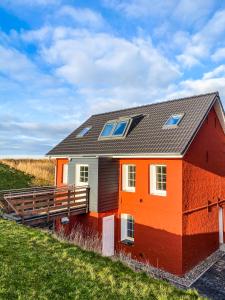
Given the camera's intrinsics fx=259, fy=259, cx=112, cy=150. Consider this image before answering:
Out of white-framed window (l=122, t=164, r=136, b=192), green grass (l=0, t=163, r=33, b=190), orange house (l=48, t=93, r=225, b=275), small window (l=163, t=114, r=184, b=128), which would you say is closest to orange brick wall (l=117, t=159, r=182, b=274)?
orange house (l=48, t=93, r=225, b=275)

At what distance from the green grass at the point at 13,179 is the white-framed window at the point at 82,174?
1252cm

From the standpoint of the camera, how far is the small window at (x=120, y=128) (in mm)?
16897

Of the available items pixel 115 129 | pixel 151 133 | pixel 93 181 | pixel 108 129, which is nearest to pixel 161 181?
pixel 151 133

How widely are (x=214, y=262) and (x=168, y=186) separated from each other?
5.44 m

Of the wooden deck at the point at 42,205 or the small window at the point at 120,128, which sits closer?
the wooden deck at the point at 42,205

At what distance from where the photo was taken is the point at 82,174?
53.9 ft

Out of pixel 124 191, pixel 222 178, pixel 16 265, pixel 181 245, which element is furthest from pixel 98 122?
pixel 16 265

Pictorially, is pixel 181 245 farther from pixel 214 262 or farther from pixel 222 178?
pixel 222 178

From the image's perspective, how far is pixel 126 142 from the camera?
15867 mm

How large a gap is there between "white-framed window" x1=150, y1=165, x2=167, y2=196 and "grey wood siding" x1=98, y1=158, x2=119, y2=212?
240cm

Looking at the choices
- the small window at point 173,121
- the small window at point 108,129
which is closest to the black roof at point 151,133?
the small window at point 173,121

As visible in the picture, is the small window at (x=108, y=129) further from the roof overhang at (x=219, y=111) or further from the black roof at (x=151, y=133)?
the roof overhang at (x=219, y=111)

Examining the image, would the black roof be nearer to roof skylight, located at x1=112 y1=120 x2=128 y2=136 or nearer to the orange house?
the orange house

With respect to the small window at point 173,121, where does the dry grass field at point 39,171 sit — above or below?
below
